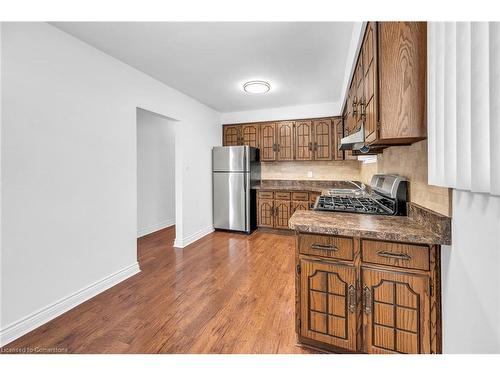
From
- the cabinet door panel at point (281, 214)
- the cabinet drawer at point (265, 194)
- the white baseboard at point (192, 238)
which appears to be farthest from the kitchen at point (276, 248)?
the cabinet drawer at point (265, 194)

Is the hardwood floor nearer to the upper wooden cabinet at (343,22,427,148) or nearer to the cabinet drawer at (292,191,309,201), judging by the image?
the cabinet drawer at (292,191,309,201)

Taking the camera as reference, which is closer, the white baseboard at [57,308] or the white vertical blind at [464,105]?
the white vertical blind at [464,105]

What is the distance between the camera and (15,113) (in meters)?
1.67

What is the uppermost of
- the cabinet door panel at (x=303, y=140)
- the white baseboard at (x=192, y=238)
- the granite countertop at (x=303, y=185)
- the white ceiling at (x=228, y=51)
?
the white ceiling at (x=228, y=51)

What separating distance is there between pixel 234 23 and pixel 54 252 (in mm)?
2436

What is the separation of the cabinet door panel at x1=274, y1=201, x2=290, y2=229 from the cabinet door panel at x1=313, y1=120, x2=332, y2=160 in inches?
42.5

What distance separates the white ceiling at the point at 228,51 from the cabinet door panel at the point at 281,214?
2.01 m

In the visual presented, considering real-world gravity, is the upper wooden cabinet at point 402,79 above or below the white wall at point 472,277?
above

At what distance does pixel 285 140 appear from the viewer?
15.1ft

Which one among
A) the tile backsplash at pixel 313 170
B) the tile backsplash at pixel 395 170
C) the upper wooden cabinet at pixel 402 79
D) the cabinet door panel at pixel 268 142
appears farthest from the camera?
the cabinet door panel at pixel 268 142

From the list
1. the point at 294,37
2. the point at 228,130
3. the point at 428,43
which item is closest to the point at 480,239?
the point at 428,43

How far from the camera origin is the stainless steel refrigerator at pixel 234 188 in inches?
171

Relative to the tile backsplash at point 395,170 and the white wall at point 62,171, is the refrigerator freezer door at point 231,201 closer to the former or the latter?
the tile backsplash at point 395,170

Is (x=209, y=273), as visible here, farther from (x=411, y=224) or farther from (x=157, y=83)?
(x=157, y=83)
